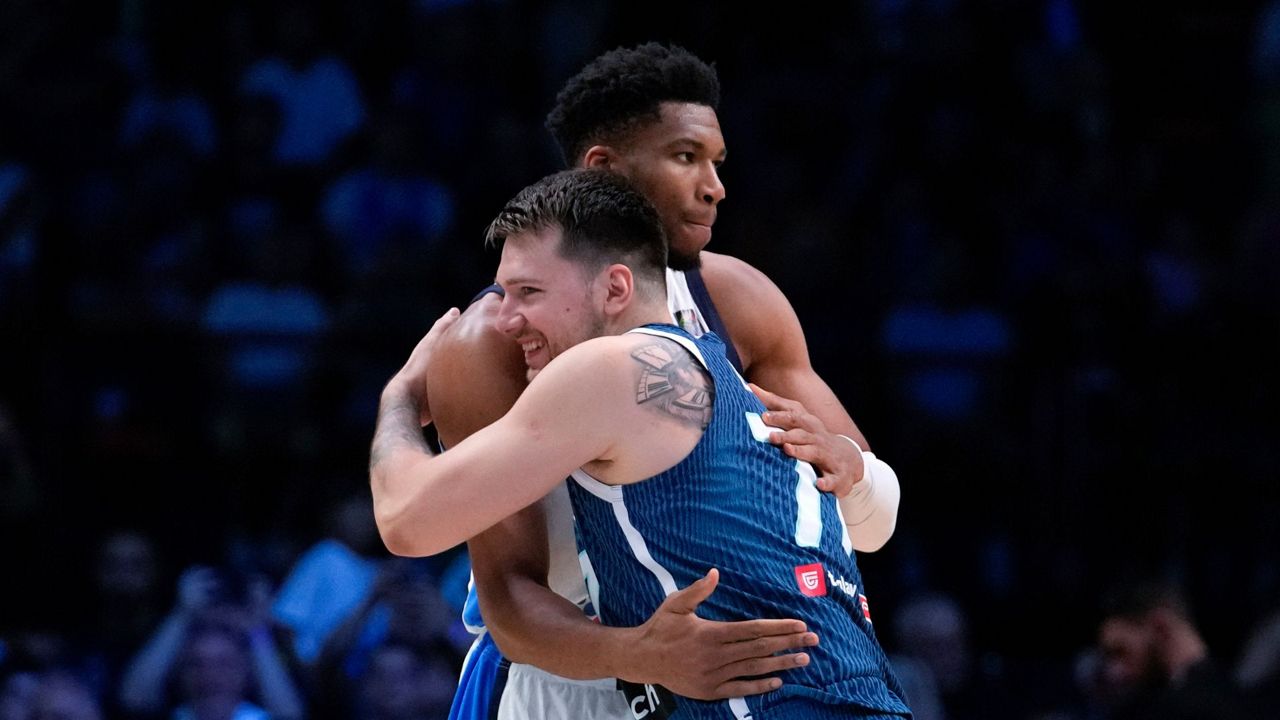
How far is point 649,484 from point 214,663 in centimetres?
351

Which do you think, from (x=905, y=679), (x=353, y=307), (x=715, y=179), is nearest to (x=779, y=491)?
(x=715, y=179)

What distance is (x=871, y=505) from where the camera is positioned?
3316 mm

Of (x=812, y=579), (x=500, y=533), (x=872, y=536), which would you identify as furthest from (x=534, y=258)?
(x=872, y=536)

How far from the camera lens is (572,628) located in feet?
9.61

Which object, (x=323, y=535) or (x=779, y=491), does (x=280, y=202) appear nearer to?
(x=323, y=535)

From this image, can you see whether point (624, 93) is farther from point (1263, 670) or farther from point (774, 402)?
point (1263, 670)

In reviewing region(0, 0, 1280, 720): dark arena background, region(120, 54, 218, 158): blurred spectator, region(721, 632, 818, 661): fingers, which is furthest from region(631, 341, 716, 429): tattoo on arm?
region(120, 54, 218, 158): blurred spectator

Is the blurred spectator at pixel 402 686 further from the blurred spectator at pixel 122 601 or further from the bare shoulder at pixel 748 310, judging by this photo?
the bare shoulder at pixel 748 310

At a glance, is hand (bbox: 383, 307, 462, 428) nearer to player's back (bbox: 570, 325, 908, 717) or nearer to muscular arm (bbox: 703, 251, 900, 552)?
player's back (bbox: 570, 325, 908, 717)

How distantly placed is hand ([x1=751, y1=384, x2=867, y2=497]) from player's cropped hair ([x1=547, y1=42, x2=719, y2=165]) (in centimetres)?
72

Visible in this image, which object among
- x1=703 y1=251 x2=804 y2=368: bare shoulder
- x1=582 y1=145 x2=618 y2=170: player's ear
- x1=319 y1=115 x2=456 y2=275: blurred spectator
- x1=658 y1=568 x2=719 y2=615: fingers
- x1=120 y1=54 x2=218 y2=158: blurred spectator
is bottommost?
x1=658 y1=568 x2=719 y2=615: fingers

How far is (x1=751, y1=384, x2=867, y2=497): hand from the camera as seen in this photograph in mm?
2963

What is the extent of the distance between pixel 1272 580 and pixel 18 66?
634 cm

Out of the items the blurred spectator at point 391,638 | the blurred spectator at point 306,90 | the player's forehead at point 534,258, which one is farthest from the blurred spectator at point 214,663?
the player's forehead at point 534,258
